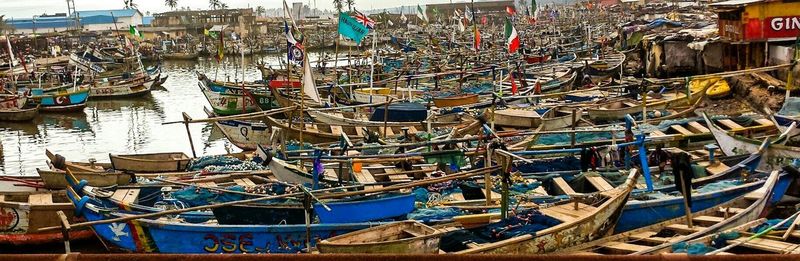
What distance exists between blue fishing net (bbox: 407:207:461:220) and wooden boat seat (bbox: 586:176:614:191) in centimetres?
262

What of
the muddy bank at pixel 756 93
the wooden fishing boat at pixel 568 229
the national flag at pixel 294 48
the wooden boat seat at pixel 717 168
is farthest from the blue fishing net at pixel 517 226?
the muddy bank at pixel 756 93

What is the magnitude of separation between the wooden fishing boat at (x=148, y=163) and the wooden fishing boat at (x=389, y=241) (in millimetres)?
8963

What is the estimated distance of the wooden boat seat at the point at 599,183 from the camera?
13008 millimetres

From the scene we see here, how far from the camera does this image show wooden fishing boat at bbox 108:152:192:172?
17.3 m

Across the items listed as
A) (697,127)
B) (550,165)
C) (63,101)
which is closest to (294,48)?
(550,165)

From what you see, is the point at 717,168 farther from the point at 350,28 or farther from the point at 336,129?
the point at 336,129

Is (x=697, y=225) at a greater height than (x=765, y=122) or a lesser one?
lesser

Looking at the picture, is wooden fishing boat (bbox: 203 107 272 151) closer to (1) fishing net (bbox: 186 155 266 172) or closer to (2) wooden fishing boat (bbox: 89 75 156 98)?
(1) fishing net (bbox: 186 155 266 172)

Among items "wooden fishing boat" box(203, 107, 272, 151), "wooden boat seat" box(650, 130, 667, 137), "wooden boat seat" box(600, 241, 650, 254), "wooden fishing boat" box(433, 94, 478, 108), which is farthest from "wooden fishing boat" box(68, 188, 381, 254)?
"wooden fishing boat" box(433, 94, 478, 108)

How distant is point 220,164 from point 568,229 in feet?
31.5

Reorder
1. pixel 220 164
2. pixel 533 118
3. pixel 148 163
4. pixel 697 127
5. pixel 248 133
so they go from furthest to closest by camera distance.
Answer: pixel 248 133 < pixel 533 118 < pixel 697 127 < pixel 220 164 < pixel 148 163

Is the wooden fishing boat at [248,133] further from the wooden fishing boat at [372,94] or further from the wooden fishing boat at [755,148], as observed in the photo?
the wooden fishing boat at [755,148]

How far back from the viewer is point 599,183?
1327 cm

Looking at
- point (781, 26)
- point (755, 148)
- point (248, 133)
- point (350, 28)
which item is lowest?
point (248, 133)
